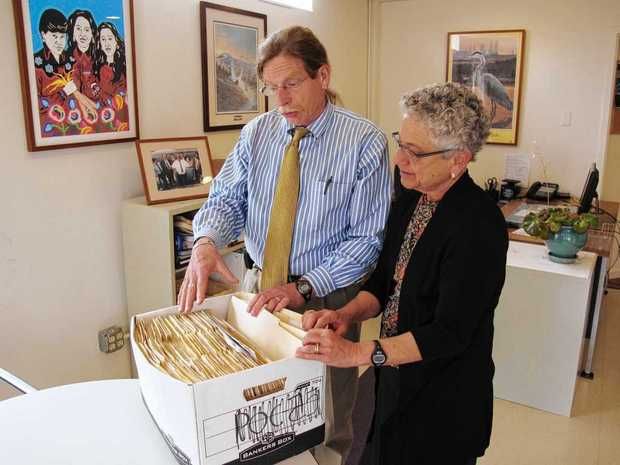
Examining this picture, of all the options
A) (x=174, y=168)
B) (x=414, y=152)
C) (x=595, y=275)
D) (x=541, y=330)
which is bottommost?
(x=541, y=330)

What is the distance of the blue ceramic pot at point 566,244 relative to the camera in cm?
286

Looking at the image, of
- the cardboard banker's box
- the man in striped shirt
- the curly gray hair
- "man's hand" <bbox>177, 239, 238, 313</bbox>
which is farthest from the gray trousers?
the curly gray hair

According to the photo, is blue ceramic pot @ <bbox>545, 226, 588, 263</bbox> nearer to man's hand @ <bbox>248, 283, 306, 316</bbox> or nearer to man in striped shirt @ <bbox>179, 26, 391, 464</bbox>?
man in striped shirt @ <bbox>179, 26, 391, 464</bbox>

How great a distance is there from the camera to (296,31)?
4.92 ft

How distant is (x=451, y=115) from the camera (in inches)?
48.1

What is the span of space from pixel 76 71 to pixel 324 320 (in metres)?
1.75

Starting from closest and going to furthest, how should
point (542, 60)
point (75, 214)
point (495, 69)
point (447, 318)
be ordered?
point (447, 318) < point (75, 214) < point (542, 60) < point (495, 69)

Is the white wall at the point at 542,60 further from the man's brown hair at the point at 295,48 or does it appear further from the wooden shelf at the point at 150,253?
the man's brown hair at the point at 295,48

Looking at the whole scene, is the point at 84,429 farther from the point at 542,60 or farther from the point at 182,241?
the point at 542,60

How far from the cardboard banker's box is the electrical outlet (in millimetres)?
1740

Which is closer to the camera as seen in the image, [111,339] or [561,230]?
[111,339]

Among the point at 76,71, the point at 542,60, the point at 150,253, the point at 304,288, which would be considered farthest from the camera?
the point at 542,60

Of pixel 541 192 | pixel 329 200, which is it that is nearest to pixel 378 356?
pixel 329 200

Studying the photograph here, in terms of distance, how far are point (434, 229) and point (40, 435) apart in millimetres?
932
